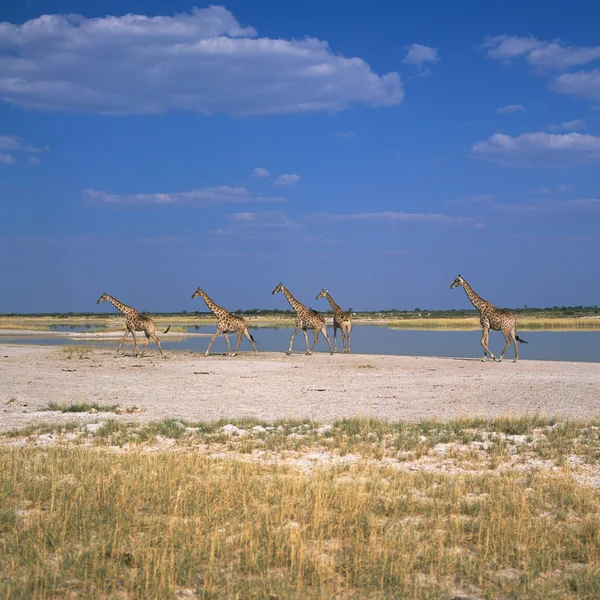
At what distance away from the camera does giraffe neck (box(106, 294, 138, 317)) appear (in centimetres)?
2789

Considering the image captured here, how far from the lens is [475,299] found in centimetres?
2766

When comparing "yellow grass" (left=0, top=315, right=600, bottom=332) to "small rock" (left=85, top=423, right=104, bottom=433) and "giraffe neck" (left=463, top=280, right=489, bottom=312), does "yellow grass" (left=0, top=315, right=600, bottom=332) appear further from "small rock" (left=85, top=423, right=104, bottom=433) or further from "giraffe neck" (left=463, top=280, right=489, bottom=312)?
"small rock" (left=85, top=423, right=104, bottom=433)

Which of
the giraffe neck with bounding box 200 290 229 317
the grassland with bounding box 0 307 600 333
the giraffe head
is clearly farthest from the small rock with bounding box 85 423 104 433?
the grassland with bounding box 0 307 600 333

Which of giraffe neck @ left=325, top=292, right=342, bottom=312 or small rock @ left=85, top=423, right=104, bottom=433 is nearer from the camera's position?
small rock @ left=85, top=423, right=104, bottom=433

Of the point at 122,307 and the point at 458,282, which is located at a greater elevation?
the point at 458,282

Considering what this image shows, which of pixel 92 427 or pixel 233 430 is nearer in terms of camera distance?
pixel 233 430

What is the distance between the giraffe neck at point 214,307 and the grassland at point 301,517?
1794 cm

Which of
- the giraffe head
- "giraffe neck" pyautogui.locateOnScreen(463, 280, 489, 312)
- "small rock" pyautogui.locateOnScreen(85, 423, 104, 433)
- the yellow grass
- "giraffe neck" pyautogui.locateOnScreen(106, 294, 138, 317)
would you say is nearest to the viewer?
"small rock" pyautogui.locateOnScreen(85, 423, 104, 433)

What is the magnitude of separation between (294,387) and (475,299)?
37.7ft

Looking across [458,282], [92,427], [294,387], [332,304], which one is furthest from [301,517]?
[332,304]

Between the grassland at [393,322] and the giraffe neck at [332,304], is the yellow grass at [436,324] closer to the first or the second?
the grassland at [393,322]

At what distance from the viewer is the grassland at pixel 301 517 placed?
564cm

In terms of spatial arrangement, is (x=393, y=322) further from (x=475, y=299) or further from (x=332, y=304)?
(x=475, y=299)

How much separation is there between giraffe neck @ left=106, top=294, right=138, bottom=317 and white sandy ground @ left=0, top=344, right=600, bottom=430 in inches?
69.0
